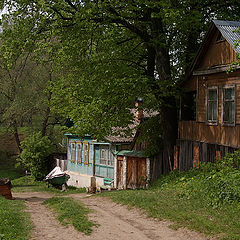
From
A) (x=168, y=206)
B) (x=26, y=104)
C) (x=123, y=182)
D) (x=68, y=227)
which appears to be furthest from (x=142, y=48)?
(x=26, y=104)

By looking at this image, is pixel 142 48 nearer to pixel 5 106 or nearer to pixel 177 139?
pixel 177 139

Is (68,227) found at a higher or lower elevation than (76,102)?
lower

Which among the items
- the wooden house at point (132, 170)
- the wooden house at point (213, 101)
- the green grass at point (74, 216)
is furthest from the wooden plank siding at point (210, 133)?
the green grass at point (74, 216)

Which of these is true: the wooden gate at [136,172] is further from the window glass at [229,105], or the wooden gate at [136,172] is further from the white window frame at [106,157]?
the window glass at [229,105]

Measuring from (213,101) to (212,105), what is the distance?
0.73 feet

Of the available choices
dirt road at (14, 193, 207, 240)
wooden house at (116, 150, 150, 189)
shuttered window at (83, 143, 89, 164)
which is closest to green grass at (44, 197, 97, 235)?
dirt road at (14, 193, 207, 240)

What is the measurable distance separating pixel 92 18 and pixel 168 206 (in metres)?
10.2

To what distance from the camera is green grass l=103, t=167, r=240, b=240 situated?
10180 millimetres

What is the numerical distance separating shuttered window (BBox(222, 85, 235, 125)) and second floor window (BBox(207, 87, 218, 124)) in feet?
2.35

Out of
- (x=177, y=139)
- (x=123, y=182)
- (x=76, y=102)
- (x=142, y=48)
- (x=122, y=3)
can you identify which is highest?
(x=122, y=3)

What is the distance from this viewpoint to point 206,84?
→ 752 inches

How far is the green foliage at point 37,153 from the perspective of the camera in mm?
35844

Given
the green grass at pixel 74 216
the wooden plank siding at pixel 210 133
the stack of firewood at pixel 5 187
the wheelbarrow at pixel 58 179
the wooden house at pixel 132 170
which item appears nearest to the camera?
the green grass at pixel 74 216

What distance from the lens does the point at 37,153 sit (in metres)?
36.0
